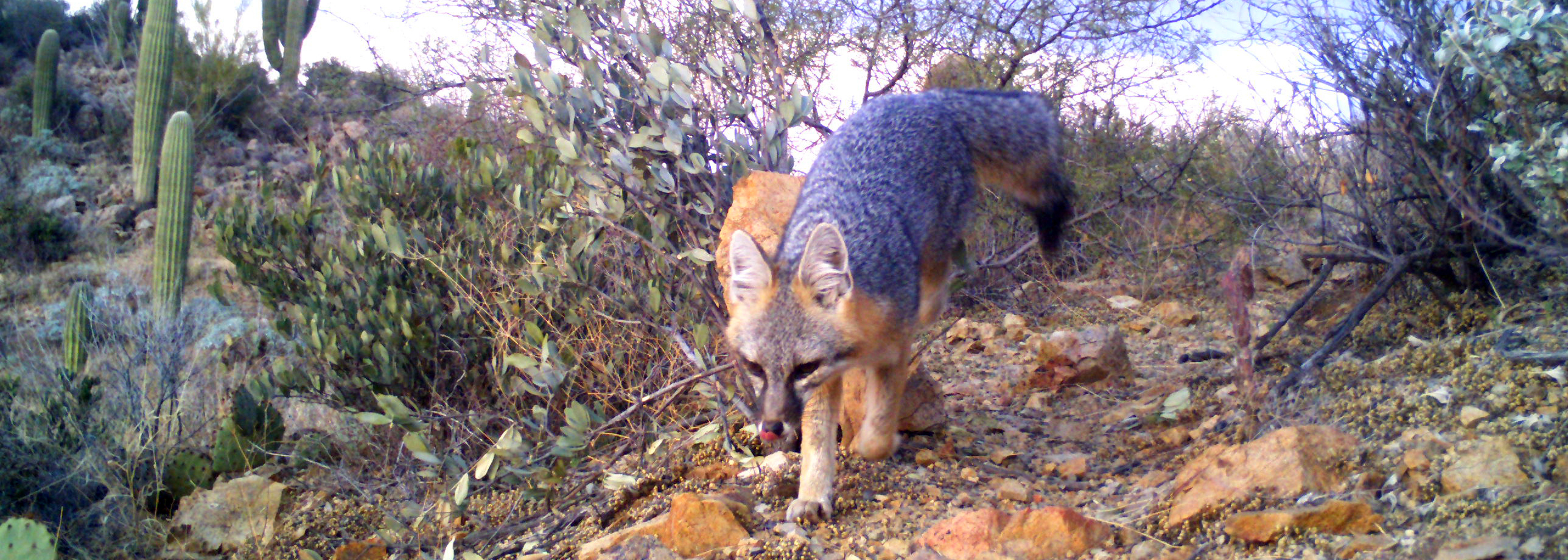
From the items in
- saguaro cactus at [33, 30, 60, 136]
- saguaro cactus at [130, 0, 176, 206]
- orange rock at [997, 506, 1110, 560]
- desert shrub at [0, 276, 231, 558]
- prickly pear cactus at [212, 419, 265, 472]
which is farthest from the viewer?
saguaro cactus at [33, 30, 60, 136]

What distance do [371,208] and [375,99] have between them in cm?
715

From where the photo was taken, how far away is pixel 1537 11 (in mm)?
2311

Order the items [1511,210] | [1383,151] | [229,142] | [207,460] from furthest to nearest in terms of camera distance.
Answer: [229,142] < [207,460] < [1383,151] < [1511,210]

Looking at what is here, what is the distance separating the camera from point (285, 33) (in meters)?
17.2

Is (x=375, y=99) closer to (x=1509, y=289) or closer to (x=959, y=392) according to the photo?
(x=959, y=392)

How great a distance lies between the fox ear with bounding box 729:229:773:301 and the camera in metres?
2.84

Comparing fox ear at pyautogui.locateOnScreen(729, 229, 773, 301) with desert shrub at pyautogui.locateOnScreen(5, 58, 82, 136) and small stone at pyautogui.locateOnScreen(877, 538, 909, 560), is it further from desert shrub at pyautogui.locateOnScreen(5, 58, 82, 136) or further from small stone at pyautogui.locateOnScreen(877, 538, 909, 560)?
desert shrub at pyautogui.locateOnScreen(5, 58, 82, 136)

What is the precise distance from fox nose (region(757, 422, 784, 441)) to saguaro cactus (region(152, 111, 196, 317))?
6.48 meters

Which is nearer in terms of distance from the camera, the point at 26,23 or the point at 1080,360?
the point at 1080,360

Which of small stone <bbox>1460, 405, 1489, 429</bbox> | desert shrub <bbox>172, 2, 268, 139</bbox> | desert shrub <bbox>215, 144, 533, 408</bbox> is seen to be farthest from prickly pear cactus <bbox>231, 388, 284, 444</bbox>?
desert shrub <bbox>172, 2, 268, 139</bbox>

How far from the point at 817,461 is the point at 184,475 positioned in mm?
3132

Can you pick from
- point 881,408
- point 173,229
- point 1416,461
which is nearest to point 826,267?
point 881,408

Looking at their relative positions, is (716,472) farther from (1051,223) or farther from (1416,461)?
(1416,461)

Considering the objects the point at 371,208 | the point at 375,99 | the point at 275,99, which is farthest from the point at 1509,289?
the point at 275,99
